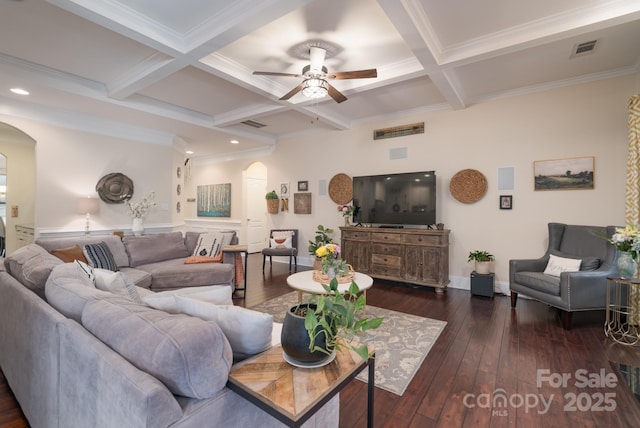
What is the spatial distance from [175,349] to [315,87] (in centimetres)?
287

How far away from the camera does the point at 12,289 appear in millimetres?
1869

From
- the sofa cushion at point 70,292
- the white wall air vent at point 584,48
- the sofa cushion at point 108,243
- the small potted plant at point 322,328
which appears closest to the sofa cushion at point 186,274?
the sofa cushion at point 108,243

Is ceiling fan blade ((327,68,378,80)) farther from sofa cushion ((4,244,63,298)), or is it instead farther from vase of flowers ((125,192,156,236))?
vase of flowers ((125,192,156,236))

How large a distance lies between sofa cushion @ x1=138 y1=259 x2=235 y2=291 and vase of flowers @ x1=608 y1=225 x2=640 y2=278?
4.31 metres

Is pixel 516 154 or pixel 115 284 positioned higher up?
pixel 516 154

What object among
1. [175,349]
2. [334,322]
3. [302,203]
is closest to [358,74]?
[334,322]

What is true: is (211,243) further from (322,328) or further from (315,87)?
(322,328)

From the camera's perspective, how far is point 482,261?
4199 millimetres

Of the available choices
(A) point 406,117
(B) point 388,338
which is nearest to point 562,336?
(B) point 388,338

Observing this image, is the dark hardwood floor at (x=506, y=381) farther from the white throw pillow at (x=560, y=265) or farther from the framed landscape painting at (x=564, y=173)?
the framed landscape painting at (x=564, y=173)

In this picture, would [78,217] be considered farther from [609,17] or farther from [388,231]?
[609,17]

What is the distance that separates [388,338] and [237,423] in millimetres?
2095

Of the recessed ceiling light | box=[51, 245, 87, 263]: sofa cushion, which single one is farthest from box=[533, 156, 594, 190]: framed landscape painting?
the recessed ceiling light

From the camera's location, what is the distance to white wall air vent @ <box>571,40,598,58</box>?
2.99 meters
